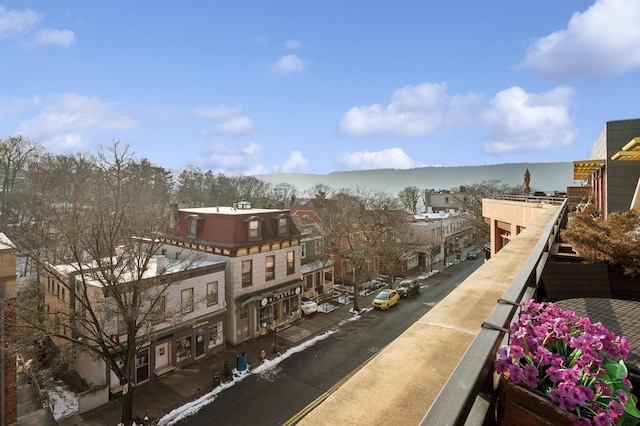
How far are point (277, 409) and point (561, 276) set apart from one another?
44.9 feet

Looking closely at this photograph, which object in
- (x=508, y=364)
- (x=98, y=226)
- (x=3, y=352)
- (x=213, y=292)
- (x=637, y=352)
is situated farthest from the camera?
(x=213, y=292)

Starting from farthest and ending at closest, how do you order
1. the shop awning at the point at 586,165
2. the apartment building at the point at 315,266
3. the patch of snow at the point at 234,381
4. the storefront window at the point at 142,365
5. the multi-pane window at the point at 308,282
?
the apartment building at the point at 315,266
the multi-pane window at the point at 308,282
the shop awning at the point at 586,165
the storefront window at the point at 142,365
the patch of snow at the point at 234,381

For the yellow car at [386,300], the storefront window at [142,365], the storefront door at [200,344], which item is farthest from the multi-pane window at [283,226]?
the storefront window at [142,365]

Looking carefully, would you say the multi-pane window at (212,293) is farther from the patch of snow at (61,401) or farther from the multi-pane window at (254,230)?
the patch of snow at (61,401)

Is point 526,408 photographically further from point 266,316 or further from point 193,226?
point 193,226

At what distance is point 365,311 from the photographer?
27.5 meters

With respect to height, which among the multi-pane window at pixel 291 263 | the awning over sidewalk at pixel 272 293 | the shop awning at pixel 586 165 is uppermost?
the shop awning at pixel 586 165

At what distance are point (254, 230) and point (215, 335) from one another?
6.90 m

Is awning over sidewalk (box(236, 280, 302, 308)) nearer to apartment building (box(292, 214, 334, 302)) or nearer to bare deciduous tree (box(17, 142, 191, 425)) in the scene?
apartment building (box(292, 214, 334, 302))

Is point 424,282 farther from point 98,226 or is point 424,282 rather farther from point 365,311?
point 98,226

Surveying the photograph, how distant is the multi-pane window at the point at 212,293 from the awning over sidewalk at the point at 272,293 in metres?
1.53

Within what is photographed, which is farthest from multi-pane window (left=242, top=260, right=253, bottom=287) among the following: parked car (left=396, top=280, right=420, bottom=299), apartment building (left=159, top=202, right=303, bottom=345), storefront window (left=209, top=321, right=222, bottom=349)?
parked car (left=396, top=280, right=420, bottom=299)

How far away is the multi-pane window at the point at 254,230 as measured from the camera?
22.9m

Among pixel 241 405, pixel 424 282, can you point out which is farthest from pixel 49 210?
pixel 424 282
